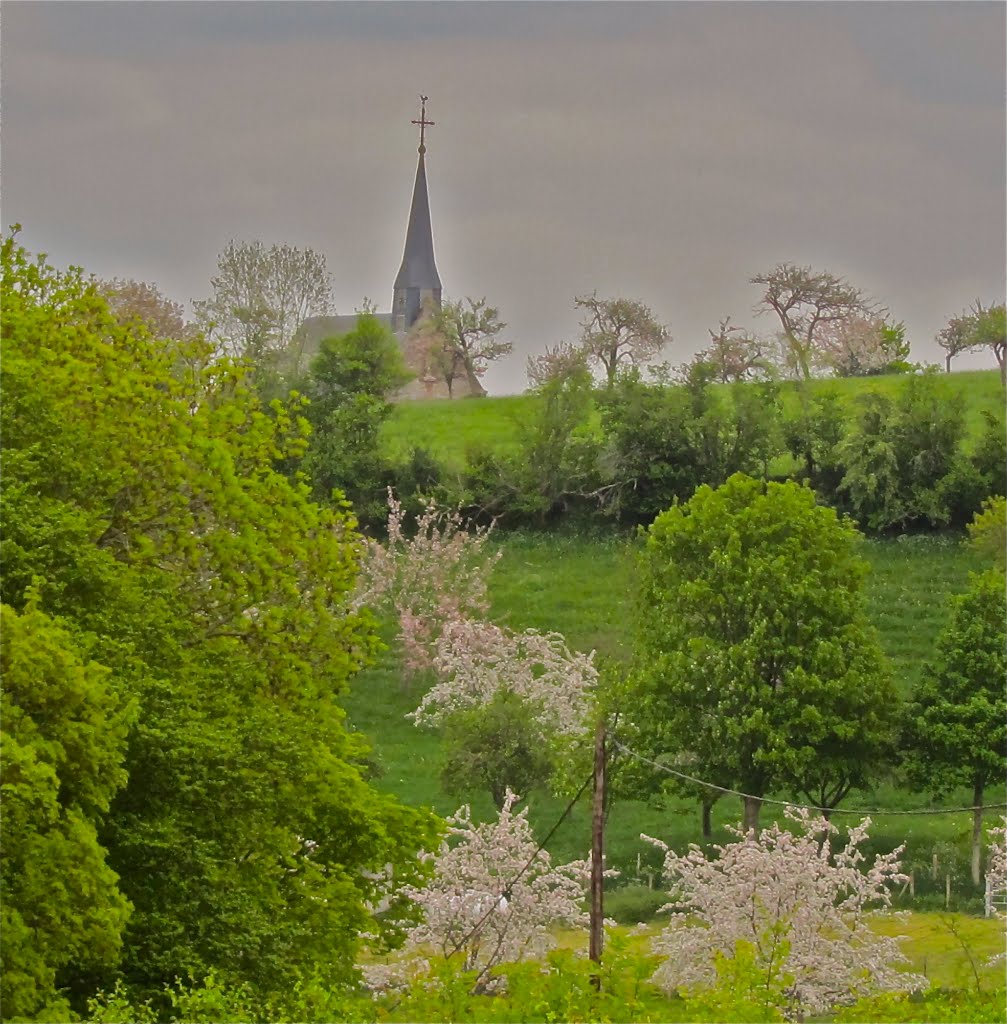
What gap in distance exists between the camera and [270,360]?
60906mm

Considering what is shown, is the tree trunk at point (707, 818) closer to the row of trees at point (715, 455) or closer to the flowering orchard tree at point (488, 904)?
the flowering orchard tree at point (488, 904)

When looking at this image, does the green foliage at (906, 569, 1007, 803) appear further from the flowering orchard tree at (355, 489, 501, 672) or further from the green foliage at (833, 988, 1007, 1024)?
the green foliage at (833, 988, 1007, 1024)

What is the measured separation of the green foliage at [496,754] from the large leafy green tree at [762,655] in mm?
2459

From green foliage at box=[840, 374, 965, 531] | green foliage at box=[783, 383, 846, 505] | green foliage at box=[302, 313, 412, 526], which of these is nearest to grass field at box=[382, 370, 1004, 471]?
green foliage at box=[302, 313, 412, 526]

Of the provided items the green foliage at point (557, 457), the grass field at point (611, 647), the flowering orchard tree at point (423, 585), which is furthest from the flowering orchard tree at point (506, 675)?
the green foliage at point (557, 457)

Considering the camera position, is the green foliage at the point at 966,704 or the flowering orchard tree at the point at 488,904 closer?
the flowering orchard tree at the point at 488,904

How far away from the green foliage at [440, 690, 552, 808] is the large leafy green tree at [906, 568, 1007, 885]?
327 inches

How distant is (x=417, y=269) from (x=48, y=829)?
86533mm

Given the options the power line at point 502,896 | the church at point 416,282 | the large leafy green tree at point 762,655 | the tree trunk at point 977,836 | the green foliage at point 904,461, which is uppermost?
the church at point 416,282

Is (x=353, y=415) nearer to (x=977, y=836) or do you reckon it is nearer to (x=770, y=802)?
(x=770, y=802)

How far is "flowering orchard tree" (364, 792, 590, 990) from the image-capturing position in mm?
28219

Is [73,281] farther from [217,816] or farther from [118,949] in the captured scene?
[118,949]

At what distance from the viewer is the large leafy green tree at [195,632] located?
2011 cm

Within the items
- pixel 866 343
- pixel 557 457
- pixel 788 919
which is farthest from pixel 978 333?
pixel 788 919
